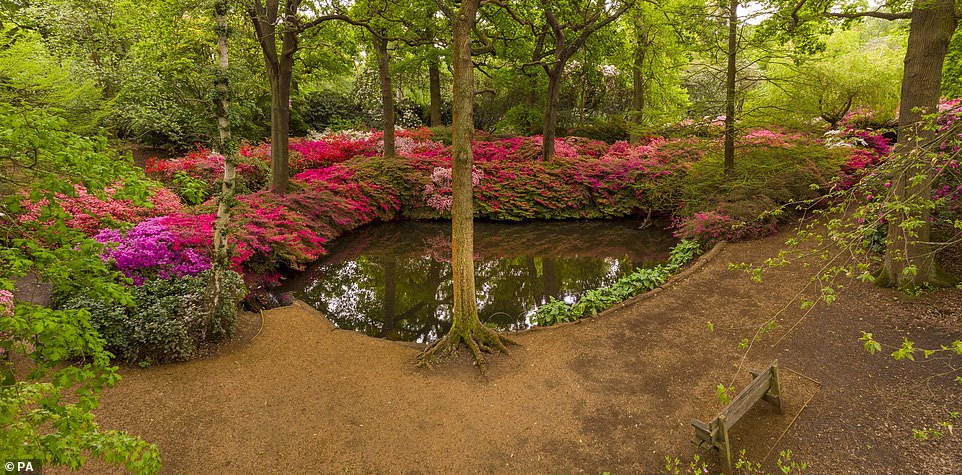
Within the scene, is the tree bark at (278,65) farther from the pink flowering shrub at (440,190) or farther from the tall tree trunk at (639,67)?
the tall tree trunk at (639,67)

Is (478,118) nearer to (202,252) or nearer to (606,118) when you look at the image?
Result: (606,118)

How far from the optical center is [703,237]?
10.0 metres

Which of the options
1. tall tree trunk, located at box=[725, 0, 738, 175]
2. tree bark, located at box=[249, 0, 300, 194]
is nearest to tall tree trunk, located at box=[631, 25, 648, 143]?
tall tree trunk, located at box=[725, 0, 738, 175]

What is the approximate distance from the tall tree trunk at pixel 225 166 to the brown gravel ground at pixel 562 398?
59cm

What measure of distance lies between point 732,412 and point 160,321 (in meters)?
6.51

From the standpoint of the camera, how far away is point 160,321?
5543 mm

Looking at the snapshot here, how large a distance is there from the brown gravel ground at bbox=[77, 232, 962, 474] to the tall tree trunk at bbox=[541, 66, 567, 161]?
9.37 m

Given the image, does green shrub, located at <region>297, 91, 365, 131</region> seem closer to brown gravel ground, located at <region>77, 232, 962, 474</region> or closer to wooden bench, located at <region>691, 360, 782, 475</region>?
brown gravel ground, located at <region>77, 232, 962, 474</region>

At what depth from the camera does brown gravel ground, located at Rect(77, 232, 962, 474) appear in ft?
13.5

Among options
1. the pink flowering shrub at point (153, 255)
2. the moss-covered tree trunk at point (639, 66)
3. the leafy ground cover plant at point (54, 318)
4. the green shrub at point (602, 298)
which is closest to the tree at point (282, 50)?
the pink flowering shrub at point (153, 255)

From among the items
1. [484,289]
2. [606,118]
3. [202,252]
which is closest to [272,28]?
[202,252]

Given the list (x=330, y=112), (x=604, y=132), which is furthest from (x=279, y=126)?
(x=604, y=132)

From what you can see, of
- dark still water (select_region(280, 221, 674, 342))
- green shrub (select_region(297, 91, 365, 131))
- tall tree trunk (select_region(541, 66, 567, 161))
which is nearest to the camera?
dark still water (select_region(280, 221, 674, 342))

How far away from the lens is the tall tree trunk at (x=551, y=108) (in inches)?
551
